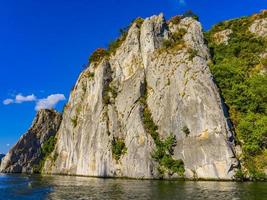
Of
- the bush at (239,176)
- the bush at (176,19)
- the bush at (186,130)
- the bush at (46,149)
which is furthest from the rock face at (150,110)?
the bush at (46,149)

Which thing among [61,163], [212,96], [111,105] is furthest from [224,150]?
[61,163]

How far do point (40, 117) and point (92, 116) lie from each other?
54381mm

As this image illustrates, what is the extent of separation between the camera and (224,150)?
68.2 meters

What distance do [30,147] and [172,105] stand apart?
78.9 m

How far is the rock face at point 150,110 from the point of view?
2830 inches

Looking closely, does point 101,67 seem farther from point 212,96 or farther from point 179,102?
point 212,96

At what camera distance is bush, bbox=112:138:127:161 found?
272ft

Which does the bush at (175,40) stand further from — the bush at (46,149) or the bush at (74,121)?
the bush at (46,149)

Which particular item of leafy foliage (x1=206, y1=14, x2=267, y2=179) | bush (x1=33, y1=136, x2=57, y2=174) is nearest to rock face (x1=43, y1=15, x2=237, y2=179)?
leafy foliage (x1=206, y1=14, x2=267, y2=179)

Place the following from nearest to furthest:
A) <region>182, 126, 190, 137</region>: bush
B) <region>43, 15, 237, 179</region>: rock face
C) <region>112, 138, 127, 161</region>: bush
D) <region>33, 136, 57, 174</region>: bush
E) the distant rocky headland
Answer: the distant rocky headland
<region>43, 15, 237, 179</region>: rock face
<region>182, 126, 190, 137</region>: bush
<region>112, 138, 127, 161</region>: bush
<region>33, 136, 57, 174</region>: bush

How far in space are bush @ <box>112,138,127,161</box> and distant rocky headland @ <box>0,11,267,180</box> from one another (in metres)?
0.24

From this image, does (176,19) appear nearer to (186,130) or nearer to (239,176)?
(186,130)

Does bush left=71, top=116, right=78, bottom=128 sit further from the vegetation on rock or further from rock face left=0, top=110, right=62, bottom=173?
rock face left=0, top=110, right=62, bottom=173

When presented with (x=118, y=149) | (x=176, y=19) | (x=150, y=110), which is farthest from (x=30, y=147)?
(x=176, y=19)
